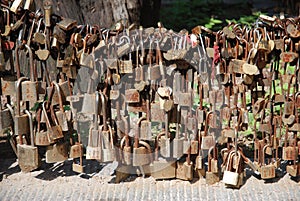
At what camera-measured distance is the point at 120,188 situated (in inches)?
102

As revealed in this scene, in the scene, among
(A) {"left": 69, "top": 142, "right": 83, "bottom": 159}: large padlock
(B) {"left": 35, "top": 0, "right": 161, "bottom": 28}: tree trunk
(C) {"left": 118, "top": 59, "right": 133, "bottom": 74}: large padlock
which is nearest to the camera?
(C) {"left": 118, "top": 59, "right": 133, "bottom": 74}: large padlock

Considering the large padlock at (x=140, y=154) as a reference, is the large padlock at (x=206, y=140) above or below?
above

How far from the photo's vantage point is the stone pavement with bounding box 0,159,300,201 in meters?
2.52

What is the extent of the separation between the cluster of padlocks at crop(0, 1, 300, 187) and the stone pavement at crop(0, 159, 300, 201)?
0.20ft

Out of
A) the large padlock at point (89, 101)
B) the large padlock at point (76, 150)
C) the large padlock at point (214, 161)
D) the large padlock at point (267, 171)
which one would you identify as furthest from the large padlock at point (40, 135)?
the large padlock at point (267, 171)

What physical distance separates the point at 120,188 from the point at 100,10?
1707mm

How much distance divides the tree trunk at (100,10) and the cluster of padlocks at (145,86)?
124cm

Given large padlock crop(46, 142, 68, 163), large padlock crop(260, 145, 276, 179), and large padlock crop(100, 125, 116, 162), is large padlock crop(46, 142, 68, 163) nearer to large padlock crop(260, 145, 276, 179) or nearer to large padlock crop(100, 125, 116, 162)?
large padlock crop(100, 125, 116, 162)

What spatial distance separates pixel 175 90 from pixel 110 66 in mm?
329

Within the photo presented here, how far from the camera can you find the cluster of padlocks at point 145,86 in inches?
93.2

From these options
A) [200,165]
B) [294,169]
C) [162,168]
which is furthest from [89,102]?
[294,169]

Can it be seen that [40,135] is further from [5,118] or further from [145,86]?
[145,86]

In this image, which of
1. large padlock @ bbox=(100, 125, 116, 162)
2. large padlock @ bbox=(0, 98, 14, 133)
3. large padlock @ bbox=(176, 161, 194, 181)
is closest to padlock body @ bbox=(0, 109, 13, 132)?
large padlock @ bbox=(0, 98, 14, 133)

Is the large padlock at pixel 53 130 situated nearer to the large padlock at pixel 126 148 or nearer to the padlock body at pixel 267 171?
the large padlock at pixel 126 148
